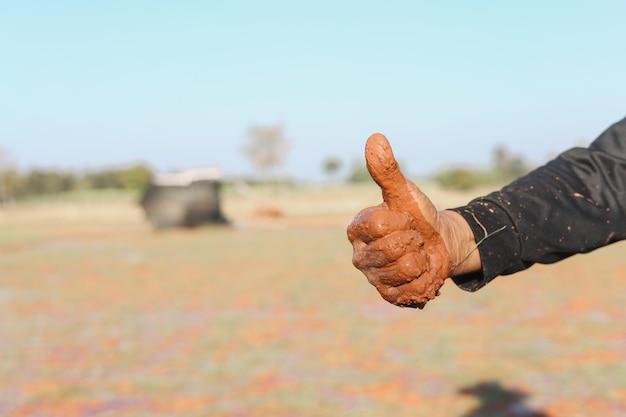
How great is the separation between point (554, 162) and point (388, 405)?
430 cm

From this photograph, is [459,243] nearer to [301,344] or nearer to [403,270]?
[403,270]

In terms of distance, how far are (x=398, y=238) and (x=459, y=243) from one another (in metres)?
0.24

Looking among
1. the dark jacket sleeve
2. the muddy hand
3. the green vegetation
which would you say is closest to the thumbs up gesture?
the muddy hand

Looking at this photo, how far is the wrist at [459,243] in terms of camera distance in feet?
6.55

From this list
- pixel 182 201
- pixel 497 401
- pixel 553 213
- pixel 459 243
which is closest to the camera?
pixel 459 243

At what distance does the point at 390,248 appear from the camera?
187 centimetres

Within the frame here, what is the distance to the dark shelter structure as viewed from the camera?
2780 centimetres

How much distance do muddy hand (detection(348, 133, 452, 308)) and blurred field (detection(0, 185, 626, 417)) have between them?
432cm

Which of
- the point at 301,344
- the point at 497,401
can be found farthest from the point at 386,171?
the point at 301,344

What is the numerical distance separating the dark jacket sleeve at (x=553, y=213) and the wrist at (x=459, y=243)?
0.08 feet

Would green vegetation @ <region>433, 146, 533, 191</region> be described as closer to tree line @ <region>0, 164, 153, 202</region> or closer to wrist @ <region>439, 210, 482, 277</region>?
tree line @ <region>0, 164, 153, 202</region>

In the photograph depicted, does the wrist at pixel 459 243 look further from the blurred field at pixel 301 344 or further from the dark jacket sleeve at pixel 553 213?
the blurred field at pixel 301 344

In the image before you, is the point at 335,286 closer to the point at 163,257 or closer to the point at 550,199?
the point at 163,257

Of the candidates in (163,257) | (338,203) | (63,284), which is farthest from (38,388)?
(338,203)
